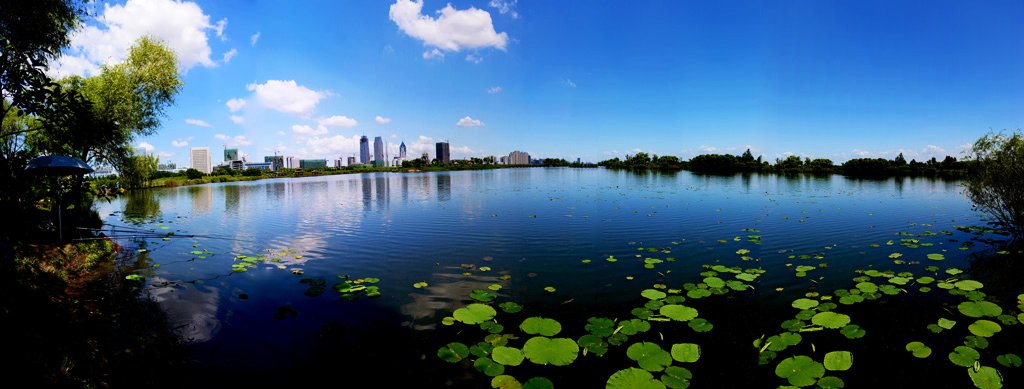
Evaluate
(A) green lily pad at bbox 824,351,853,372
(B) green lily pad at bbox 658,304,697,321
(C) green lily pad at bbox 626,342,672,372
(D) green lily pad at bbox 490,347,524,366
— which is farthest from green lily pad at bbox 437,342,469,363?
(A) green lily pad at bbox 824,351,853,372

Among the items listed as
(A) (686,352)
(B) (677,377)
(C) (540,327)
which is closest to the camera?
(B) (677,377)

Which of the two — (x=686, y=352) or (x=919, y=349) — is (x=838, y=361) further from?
(x=686, y=352)

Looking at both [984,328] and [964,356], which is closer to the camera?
[964,356]

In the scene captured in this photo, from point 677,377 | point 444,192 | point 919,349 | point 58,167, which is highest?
point 58,167

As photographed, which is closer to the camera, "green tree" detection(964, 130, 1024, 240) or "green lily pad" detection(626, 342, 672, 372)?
"green lily pad" detection(626, 342, 672, 372)

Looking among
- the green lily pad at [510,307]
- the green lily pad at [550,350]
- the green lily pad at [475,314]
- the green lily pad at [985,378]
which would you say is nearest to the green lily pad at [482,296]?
the green lily pad at [510,307]

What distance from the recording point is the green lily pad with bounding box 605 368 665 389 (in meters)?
4.25

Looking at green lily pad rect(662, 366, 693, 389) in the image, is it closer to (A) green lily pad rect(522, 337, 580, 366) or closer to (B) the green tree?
(A) green lily pad rect(522, 337, 580, 366)

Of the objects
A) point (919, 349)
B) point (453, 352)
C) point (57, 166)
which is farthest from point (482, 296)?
point (57, 166)

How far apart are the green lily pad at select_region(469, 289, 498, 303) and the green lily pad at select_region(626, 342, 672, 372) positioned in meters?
3.05

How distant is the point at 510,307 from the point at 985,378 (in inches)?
237

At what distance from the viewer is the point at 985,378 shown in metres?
4.50

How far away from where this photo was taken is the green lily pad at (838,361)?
4664 mm

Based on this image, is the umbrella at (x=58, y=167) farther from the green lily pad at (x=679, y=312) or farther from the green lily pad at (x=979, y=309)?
the green lily pad at (x=979, y=309)
